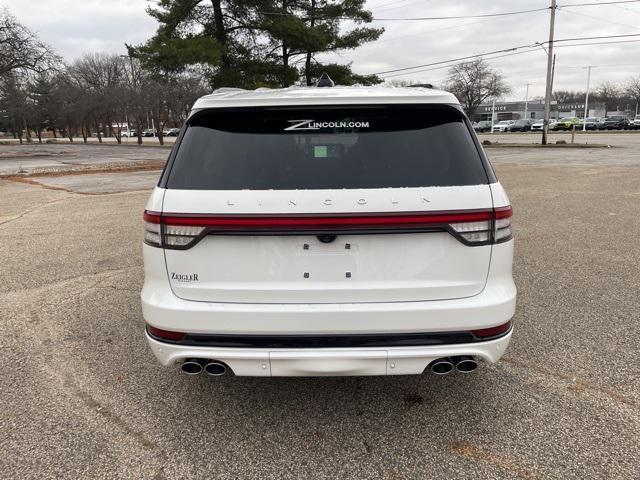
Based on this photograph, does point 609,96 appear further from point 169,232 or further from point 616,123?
point 169,232

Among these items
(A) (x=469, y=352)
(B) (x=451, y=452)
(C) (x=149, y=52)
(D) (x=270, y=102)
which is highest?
(C) (x=149, y=52)

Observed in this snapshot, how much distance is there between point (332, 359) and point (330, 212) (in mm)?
717

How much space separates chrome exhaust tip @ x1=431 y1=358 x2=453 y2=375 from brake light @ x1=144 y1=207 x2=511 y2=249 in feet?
2.00

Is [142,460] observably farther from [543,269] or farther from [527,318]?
[543,269]

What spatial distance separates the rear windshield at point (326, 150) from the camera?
2.48m

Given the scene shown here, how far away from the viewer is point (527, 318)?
4316 millimetres

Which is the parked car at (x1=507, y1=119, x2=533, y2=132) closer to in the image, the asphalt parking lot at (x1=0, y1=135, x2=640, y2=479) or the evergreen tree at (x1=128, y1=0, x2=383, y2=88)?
the evergreen tree at (x1=128, y1=0, x2=383, y2=88)

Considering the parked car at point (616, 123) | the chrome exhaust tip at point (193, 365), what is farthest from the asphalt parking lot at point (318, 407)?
the parked car at point (616, 123)

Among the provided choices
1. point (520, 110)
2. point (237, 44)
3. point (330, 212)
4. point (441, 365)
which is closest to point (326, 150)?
point (330, 212)

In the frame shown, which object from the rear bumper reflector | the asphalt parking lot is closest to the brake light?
the rear bumper reflector

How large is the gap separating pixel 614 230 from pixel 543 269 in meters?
2.83

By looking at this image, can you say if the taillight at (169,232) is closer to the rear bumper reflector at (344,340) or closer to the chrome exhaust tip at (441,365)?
the rear bumper reflector at (344,340)

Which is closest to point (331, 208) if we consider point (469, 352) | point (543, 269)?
point (469, 352)

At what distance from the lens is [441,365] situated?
100 inches
